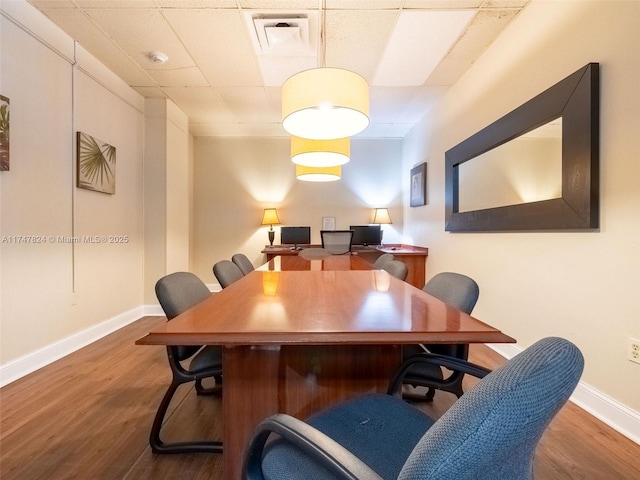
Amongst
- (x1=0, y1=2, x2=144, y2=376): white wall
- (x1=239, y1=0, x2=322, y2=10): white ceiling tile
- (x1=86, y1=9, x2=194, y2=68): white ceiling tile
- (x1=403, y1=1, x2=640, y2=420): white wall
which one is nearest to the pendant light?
(x1=239, y1=0, x2=322, y2=10): white ceiling tile

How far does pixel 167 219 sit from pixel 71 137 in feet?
4.43

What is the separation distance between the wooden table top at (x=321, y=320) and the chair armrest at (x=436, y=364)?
0.15m

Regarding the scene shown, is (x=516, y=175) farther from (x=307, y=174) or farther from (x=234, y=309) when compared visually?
(x=234, y=309)

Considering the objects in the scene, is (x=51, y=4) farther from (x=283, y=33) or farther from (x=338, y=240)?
(x=338, y=240)

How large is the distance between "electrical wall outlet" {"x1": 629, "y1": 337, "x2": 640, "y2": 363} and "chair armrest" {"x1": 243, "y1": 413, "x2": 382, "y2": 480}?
1708 millimetres

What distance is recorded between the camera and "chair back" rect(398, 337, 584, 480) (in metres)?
0.41

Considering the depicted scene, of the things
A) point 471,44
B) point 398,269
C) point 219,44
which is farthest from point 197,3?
point 398,269

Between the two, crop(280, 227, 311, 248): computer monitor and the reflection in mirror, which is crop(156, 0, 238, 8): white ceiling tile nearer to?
the reflection in mirror

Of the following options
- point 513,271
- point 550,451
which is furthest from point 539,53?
point 550,451

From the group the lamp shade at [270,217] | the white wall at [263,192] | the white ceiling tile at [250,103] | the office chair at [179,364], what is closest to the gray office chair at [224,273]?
the office chair at [179,364]

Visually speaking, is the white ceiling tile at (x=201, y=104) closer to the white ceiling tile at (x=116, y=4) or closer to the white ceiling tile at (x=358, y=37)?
the white ceiling tile at (x=116, y=4)

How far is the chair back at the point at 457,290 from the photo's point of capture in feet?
4.48

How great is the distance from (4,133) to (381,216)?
4358mm

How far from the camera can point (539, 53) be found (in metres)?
2.11
